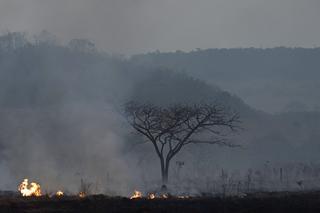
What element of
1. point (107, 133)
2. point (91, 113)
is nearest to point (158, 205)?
point (107, 133)

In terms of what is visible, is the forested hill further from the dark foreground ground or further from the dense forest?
the dark foreground ground

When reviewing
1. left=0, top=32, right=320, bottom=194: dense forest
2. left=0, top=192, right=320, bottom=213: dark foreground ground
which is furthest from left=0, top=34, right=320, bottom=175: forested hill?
left=0, top=192, right=320, bottom=213: dark foreground ground

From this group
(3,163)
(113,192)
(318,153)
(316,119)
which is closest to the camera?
(113,192)

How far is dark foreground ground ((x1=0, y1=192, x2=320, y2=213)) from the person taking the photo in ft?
111

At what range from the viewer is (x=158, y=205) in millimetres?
36406

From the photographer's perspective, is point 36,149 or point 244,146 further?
point 244,146

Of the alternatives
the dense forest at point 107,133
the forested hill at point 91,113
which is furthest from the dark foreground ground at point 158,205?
the forested hill at point 91,113

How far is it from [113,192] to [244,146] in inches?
3617

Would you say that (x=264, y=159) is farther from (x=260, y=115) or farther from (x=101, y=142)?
(x=101, y=142)

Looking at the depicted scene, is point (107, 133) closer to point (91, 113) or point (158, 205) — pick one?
point (91, 113)

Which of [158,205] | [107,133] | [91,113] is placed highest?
[91,113]

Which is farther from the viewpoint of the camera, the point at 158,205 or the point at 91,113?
the point at 91,113

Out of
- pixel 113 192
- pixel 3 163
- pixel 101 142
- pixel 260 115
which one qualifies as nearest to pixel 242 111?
pixel 260 115

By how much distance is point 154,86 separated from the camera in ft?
589
